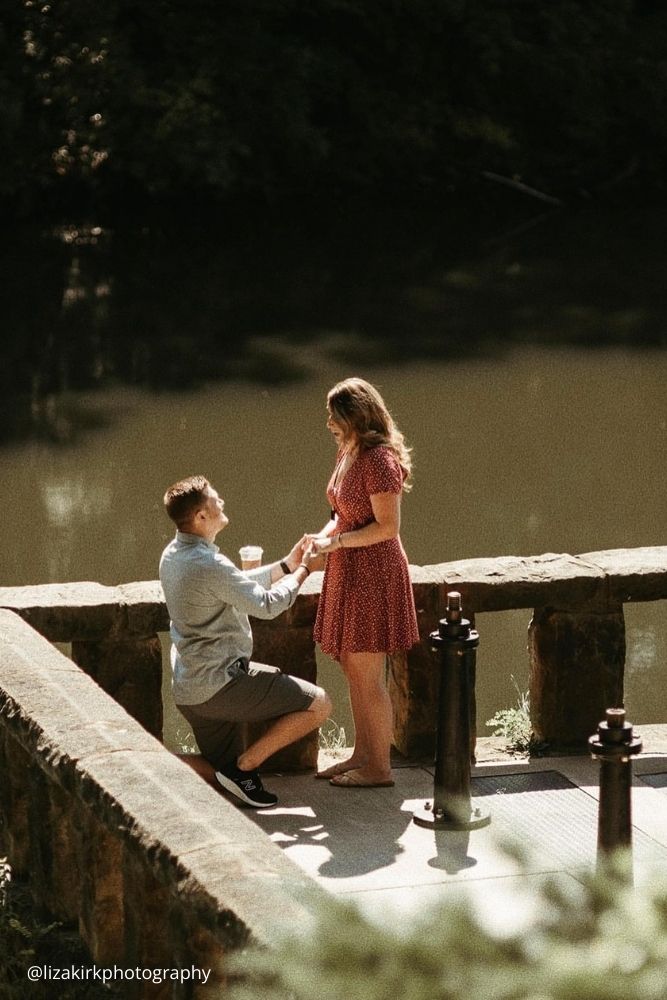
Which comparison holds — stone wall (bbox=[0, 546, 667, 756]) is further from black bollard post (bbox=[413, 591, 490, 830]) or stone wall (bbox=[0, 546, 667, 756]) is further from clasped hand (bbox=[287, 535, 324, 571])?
black bollard post (bbox=[413, 591, 490, 830])

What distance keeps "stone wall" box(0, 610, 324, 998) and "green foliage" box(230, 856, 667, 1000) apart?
353 mm

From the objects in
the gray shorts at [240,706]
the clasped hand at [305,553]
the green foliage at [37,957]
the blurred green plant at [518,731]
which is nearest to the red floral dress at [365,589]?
the clasped hand at [305,553]

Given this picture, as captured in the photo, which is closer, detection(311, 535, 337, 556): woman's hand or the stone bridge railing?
the stone bridge railing

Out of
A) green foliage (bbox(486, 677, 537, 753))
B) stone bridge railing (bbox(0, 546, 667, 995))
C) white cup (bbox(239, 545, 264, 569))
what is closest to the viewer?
stone bridge railing (bbox(0, 546, 667, 995))

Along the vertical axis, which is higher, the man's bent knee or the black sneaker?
the man's bent knee

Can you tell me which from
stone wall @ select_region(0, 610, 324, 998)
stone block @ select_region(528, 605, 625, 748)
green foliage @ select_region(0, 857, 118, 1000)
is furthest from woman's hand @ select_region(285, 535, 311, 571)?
green foliage @ select_region(0, 857, 118, 1000)

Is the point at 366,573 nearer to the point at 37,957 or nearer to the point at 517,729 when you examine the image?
the point at 517,729

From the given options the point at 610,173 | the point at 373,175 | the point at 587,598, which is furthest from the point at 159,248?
the point at 587,598

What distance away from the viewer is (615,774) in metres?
4.35

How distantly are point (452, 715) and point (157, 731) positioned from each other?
3.60 ft

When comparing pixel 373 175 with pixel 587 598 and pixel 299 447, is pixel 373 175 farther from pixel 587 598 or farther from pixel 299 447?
pixel 587 598

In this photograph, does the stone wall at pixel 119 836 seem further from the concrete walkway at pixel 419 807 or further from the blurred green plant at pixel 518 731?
the blurred green plant at pixel 518 731

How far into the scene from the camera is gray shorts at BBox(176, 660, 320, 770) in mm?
5312

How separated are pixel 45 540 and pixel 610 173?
18441 millimetres
